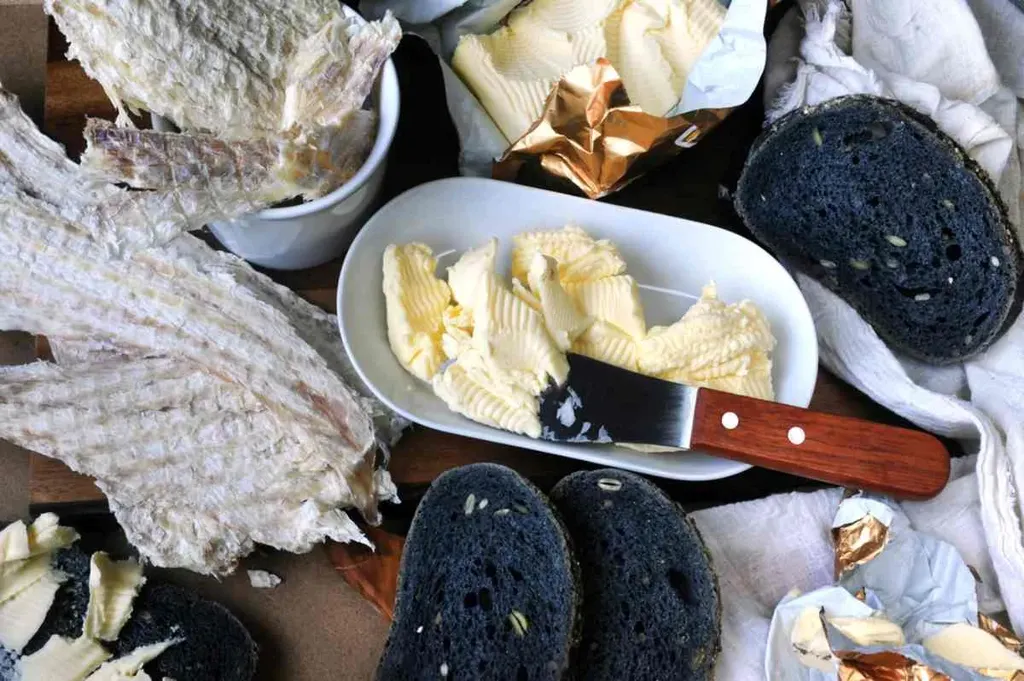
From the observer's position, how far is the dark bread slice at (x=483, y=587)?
825 millimetres

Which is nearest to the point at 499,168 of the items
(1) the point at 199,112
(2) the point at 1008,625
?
(1) the point at 199,112

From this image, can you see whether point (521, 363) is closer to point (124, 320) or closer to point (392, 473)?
point (392, 473)

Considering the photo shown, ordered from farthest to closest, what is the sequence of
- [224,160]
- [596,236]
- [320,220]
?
[596,236] → [320,220] → [224,160]

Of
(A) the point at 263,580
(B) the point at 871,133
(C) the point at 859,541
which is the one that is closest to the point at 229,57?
(A) the point at 263,580

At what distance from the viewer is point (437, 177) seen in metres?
1.07

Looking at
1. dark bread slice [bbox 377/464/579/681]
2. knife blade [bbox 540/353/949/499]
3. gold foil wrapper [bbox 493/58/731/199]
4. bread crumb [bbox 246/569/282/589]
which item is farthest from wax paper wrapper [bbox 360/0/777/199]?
bread crumb [bbox 246/569/282/589]

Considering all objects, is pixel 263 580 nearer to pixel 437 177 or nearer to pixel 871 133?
pixel 437 177

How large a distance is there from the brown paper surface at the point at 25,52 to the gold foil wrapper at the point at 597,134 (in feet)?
1.76

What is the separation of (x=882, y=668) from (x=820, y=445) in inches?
8.0

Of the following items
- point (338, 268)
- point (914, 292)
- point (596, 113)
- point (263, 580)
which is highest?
point (596, 113)

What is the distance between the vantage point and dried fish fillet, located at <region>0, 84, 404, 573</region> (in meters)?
0.95

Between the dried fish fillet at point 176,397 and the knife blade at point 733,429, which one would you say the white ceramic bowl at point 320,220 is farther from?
the knife blade at point 733,429

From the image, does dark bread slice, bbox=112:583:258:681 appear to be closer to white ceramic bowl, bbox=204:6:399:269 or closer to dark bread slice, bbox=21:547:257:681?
dark bread slice, bbox=21:547:257:681

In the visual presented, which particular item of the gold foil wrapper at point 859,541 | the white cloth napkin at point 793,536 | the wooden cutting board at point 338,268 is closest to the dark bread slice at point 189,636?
the wooden cutting board at point 338,268
